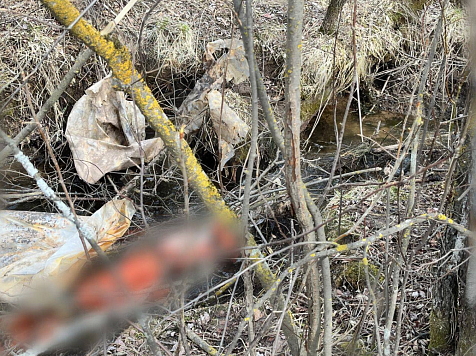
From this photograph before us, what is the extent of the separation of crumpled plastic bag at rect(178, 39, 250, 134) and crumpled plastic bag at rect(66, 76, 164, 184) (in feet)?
1.59

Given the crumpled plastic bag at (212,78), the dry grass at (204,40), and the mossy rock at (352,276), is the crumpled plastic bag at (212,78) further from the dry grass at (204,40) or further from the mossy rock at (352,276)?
the mossy rock at (352,276)

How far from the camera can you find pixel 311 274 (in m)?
1.57

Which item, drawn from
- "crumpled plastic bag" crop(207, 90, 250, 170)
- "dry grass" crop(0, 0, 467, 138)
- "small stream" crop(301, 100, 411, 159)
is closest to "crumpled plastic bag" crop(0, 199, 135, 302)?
"crumpled plastic bag" crop(207, 90, 250, 170)

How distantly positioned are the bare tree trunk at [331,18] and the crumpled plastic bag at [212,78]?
4.67ft

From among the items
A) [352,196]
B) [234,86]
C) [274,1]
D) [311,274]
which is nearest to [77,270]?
[311,274]

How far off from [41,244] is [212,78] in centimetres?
227

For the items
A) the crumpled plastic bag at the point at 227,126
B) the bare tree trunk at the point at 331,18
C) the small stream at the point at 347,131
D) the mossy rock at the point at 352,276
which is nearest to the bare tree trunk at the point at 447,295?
the mossy rock at the point at 352,276

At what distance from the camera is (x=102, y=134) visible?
154 inches

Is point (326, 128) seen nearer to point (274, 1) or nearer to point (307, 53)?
point (307, 53)

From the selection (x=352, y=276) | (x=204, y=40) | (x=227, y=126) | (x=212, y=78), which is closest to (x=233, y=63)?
(x=212, y=78)

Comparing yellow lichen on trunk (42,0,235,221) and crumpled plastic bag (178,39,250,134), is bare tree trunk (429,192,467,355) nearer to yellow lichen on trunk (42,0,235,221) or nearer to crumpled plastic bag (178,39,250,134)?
yellow lichen on trunk (42,0,235,221)

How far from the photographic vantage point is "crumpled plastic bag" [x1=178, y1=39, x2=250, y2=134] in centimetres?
409

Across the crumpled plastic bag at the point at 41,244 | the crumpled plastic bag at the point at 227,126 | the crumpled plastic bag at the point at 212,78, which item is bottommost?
the crumpled plastic bag at the point at 41,244

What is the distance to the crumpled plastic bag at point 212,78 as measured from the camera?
4.09 m
